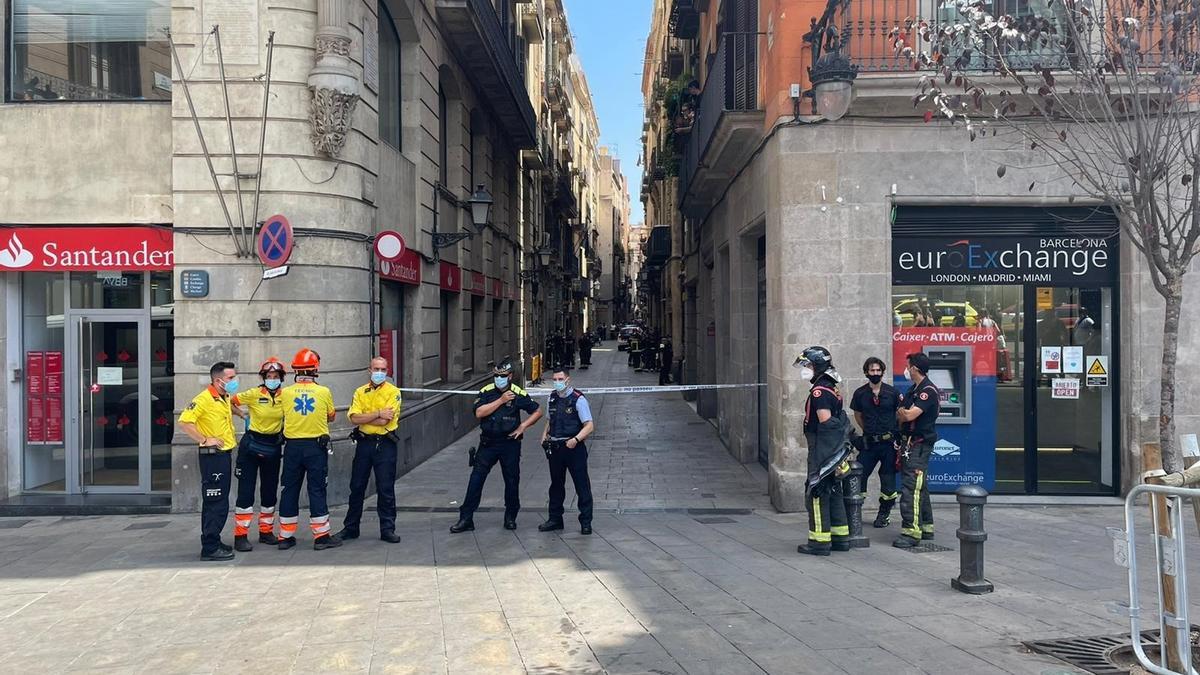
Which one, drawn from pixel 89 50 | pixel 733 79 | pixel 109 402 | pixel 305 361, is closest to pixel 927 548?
pixel 305 361

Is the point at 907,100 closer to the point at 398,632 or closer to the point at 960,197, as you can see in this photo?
the point at 960,197

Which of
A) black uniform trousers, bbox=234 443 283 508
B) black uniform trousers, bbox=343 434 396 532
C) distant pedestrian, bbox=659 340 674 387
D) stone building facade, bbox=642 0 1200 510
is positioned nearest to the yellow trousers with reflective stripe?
stone building facade, bbox=642 0 1200 510

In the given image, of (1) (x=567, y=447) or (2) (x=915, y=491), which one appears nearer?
(2) (x=915, y=491)

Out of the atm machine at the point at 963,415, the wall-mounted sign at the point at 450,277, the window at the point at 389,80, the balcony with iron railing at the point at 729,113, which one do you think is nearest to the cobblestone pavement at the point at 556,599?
the atm machine at the point at 963,415

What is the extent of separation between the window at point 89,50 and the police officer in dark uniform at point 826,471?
8129 millimetres

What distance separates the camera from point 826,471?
764 centimetres

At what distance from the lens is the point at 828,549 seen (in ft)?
25.2

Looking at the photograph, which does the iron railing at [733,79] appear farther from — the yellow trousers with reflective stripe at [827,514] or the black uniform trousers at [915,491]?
the yellow trousers with reflective stripe at [827,514]

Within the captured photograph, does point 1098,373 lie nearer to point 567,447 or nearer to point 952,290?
point 952,290

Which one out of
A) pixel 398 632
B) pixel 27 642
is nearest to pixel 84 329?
pixel 27 642

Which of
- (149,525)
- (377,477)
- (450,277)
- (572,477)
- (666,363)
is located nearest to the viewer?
(377,477)

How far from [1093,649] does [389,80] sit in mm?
11343

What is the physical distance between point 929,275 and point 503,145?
16.1 meters

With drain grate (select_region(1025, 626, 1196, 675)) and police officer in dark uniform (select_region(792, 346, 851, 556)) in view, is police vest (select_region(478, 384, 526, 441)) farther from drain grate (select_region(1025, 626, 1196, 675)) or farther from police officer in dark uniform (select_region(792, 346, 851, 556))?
drain grate (select_region(1025, 626, 1196, 675))
